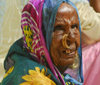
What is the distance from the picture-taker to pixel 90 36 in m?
1.74

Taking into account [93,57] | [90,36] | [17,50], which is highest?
[17,50]

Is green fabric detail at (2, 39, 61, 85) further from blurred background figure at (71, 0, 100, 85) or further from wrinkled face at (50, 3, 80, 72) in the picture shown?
blurred background figure at (71, 0, 100, 85)

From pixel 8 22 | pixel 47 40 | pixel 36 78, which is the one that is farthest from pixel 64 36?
pixel 8 22

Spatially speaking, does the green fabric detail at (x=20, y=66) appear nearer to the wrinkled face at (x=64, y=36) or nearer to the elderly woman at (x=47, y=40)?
the elderly woman at (x=47, y=40)

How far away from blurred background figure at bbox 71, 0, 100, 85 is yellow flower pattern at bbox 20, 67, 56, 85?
82 cm

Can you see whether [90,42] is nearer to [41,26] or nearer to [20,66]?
[41,26]

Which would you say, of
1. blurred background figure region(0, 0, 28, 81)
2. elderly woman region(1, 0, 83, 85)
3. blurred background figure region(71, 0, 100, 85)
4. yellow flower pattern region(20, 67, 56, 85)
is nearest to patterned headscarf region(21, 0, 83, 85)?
elderly woman region(1, 0, 83, 85)

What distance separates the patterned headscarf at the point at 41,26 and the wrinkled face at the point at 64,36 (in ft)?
0.10

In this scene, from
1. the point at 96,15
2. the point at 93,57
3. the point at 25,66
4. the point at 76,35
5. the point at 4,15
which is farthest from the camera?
the point at 4,15

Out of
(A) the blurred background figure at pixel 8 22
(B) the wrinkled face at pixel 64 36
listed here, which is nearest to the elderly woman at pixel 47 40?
(B) the wrinkled face at pixel 64 36

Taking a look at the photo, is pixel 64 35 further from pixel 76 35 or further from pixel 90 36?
pixel 90 36

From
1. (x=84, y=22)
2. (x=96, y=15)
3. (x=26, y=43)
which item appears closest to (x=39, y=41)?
(x=26, y=43)

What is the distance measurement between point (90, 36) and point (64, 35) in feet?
2.75

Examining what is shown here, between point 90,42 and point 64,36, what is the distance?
→ 881 millimetres
